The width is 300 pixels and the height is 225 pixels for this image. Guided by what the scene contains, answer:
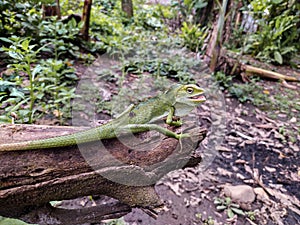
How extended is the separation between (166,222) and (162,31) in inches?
252

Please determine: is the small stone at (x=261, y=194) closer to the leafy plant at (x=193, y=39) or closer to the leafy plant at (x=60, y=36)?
the leafy plant at (x=60, y=36)

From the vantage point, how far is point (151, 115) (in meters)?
1.68

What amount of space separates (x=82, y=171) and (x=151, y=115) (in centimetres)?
55

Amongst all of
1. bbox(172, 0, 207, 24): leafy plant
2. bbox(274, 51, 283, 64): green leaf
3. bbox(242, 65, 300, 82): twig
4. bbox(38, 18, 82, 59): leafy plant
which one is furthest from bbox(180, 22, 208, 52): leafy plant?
bbox(38, 18, 82, 59): leafy plant

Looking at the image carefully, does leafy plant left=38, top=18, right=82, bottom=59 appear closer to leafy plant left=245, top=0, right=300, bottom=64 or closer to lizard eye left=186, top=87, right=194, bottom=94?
lizard eye left=186, top=87, right=194, bottom=94

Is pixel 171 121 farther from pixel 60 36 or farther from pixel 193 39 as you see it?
pixel 193 39

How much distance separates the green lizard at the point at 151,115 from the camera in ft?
4.89

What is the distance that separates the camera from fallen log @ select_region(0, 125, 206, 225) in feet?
4.48

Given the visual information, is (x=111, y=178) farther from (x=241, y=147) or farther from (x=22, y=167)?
(x=241, y=147)

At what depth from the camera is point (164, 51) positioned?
5891mm

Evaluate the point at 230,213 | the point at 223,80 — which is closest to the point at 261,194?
the point at 230,213

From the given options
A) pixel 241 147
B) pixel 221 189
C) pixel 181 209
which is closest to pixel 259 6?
pixel 241 147

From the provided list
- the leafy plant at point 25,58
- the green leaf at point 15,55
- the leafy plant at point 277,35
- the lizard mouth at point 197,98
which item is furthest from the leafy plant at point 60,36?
the leafy plant at point 277,35

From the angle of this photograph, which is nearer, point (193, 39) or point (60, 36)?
point (60, 36)
